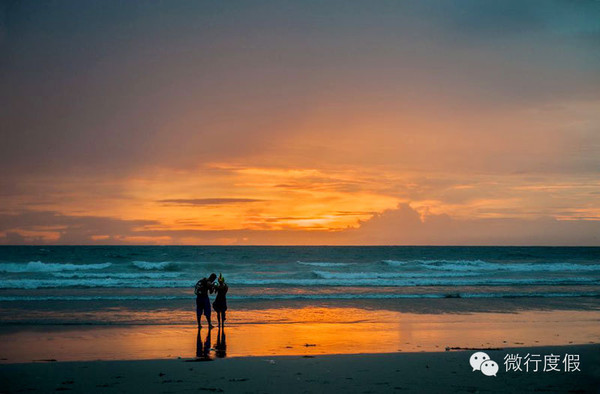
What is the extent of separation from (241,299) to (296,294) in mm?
3169

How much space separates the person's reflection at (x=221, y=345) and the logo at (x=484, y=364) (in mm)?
5066

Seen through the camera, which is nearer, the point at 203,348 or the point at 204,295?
the point at 203,348

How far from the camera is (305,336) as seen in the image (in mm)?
14047

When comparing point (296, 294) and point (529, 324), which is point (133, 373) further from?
point (296, 294)

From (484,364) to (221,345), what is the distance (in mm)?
5817

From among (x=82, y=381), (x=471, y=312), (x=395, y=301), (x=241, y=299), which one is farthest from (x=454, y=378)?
(x=241, y=299)

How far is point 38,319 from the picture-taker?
17.3 metres

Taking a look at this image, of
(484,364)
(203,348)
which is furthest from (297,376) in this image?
(484,364)

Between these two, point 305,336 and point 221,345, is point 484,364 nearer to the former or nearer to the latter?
point 305,336

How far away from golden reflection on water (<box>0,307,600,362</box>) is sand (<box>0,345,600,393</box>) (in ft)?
2.70

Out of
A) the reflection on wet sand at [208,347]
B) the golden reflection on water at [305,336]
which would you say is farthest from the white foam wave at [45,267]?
the reflection on wet sand at [208,347]

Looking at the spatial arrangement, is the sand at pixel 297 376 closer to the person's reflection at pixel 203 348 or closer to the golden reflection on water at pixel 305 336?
the person's reflection at pixel 203 348

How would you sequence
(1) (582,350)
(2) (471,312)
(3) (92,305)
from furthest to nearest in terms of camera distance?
(3) (92,305)
(2) (471,312)
(1) (582,350)

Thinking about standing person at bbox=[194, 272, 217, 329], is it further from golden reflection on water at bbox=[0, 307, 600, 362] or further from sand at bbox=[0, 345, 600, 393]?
sand at bbox=[0, 345, 600, 393]
